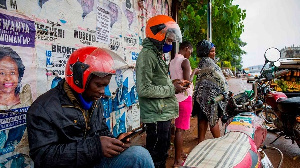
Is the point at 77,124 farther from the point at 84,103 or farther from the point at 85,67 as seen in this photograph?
the point at 85,67

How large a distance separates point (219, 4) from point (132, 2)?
3526mm

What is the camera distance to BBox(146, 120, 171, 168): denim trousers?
245 centimetres

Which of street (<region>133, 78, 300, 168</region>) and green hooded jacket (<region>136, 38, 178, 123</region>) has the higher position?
green hooded jacket (<region>136, 38, 178, 123</region>)

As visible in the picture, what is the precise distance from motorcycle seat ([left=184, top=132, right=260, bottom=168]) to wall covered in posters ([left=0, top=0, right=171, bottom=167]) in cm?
95

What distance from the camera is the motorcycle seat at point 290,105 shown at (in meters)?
3.67

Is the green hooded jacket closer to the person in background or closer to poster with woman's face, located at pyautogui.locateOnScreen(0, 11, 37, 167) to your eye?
poster with woman's face, located at pyautogui.locateOnScreen(0, 11, 37, 167)

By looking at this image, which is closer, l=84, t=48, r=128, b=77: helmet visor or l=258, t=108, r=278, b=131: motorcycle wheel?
l=84, t=48, r=128, b=77: helmet visor

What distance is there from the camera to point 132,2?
4.14m

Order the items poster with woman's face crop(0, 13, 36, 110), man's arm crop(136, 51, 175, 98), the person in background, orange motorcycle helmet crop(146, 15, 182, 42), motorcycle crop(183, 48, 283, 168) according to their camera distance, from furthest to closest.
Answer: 1. the person in background
2. orange motorcycle helmet crop(146, 15, 182, 42)
3. man's arm crop(136, 51, 175, 98)
4. poster with woman's face crop(0, 13, 36, 110)
5. motorcycle crop(183, 48, 283, 168)

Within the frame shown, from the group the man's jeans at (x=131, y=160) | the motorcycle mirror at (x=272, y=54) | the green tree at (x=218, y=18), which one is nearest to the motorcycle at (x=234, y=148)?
the man's jeans at (x=131, y=160)

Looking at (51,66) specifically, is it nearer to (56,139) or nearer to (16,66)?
(16,66)

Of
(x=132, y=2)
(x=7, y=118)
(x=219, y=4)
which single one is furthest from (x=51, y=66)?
(x=219, y=4)

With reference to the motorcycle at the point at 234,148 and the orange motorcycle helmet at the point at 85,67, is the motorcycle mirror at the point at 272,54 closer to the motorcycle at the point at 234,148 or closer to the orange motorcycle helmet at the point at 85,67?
the motorcycle at the point at 234,148

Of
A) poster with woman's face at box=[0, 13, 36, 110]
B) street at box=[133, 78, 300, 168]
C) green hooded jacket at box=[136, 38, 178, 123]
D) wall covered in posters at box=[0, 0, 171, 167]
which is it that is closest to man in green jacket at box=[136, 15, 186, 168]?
green hooded jacket at box=[136, 38, 178, 123]
